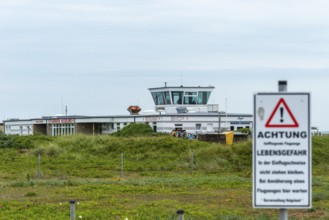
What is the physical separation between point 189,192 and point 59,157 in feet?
57.9

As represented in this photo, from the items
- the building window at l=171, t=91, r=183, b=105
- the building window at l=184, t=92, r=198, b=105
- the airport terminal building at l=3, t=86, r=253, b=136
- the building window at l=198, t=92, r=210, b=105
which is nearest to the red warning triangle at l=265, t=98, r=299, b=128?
the airport terminal building at l=3, t=86, r=253, b=136

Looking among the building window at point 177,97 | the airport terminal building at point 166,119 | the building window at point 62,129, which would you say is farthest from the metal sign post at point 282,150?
the building window at point 62,129

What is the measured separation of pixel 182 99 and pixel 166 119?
920 cm

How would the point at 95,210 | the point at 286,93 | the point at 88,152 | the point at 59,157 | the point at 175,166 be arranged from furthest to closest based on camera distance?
1. the point at 88,152
2. the point at 59,157
3. the point at 175,166
4. the point at 95,210
5. the point at 286,93

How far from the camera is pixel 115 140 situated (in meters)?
42.9

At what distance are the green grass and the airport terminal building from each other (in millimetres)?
20444

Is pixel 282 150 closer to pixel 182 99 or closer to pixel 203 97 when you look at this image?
pixel 182 99

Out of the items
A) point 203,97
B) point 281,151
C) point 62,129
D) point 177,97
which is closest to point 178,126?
point 177,97

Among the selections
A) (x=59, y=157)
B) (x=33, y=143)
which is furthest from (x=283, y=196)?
(x=33, y=143)

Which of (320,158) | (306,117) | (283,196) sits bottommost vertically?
(320,158)

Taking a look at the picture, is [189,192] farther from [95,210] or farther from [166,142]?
[166,142]

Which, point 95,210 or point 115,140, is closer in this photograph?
point 95,210

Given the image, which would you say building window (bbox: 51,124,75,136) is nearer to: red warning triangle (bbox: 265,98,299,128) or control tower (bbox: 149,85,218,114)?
control tower (bbox: 149,85,218,114)

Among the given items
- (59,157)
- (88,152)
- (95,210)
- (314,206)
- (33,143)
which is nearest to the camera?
(95,210)
